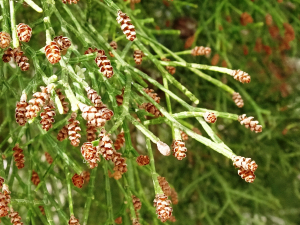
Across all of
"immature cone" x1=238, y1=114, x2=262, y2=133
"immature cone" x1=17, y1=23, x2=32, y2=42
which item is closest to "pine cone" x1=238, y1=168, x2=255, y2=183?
"immature cone" x1=238, y1=114, x2=262, y2=133

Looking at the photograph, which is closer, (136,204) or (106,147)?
(106,147)

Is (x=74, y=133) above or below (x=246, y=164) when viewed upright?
above

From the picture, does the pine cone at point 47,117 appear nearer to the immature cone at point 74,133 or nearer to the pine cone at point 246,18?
the immature cone at point 74,133

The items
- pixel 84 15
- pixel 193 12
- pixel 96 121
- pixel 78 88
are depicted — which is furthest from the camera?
pixel 193 12

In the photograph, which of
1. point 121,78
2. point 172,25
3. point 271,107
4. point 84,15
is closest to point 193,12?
point 172,25

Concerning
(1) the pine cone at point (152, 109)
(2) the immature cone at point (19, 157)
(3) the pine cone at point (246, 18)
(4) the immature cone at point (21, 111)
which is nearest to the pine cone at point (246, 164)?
(1) the pine cone at point (152, 109)

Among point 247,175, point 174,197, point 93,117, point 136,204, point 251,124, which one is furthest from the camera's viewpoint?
point 174,197

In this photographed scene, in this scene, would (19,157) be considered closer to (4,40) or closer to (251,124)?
(4,40)

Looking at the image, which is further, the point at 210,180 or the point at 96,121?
the point at 210,180

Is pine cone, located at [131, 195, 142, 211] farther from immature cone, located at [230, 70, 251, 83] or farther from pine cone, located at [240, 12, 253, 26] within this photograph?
pine cone, located at [240, 12, 253, 26]

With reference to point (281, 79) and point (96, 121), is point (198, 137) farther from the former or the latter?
point (281, 79)

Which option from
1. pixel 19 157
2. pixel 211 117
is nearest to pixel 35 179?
pixel 19 157
